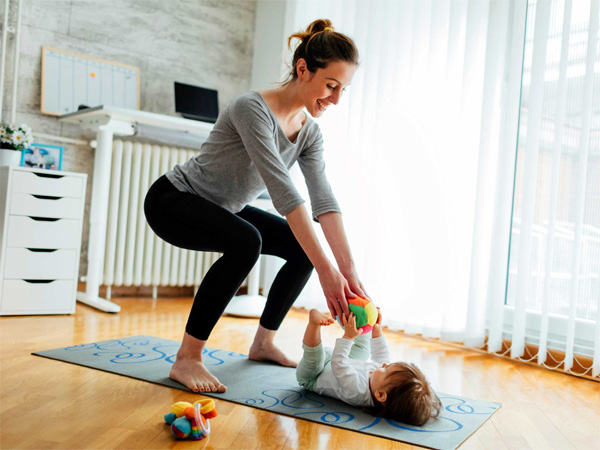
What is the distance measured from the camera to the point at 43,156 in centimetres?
303

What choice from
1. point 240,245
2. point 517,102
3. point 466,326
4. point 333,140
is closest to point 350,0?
point 333,140

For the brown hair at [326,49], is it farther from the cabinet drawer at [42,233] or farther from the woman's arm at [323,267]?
the cabinet drawer at [42,233]

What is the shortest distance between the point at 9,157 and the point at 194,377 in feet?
5.22

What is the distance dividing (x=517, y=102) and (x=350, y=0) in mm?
1162

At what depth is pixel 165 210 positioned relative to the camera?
1.78 metres

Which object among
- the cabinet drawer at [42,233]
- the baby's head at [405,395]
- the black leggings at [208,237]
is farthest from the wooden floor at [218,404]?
the cabinet drawer at [42,233]

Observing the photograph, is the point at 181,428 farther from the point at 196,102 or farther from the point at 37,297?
the point at 196,102

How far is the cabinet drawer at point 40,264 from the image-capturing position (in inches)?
105

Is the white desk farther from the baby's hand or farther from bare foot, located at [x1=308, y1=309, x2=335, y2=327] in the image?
the baby's hand

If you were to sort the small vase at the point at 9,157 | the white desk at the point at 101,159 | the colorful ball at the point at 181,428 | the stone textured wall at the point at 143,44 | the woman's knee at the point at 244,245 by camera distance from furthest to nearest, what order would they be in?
the stone textured wall at the point at 143,44
the white desk at the point at 101,159
the small vase at the point at 9,157
the woman's knee at the point at 244,245
the colorful ball at the point at 181,428

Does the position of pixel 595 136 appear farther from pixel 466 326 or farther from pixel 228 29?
pixel 228 29

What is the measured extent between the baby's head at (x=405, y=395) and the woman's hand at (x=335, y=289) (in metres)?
0.19

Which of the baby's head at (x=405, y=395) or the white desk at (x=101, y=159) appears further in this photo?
the white desk at (x=101, y=159)

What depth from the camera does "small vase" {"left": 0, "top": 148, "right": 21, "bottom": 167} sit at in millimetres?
2721
